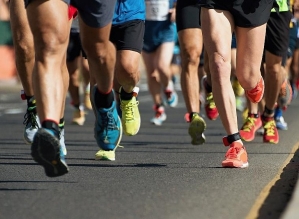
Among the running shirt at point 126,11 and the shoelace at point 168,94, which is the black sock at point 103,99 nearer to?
the running shirt at point 126,11

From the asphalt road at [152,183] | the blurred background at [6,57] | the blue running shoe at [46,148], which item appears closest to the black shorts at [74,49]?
the asphalt road at [152,183]

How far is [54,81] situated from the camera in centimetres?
687

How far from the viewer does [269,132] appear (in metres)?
11.0

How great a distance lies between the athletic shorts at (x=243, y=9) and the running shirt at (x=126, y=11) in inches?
44.4

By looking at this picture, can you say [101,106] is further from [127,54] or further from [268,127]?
[268,127]

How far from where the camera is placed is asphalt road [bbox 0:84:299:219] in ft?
20.3

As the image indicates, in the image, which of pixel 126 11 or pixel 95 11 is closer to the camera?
pixel 95 11

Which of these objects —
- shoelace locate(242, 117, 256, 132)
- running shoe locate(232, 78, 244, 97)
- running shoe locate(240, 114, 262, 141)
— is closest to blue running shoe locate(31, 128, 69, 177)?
running shoe locate(240, 114, 262, 141)

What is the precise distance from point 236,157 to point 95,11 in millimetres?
1701

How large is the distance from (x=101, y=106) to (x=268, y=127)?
324cm

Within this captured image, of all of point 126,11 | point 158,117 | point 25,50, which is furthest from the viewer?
point 158,117

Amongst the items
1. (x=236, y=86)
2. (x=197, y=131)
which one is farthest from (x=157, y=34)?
(x=197, y=131)

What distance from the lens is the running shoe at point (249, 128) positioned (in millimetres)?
11188

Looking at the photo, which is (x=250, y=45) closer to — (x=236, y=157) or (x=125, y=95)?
(x=236, y=157)
